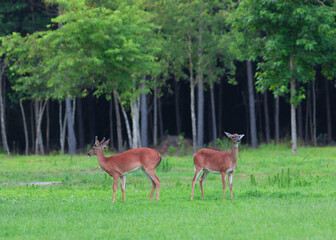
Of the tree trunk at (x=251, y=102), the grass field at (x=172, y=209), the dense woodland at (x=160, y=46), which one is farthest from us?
the tree trunk at (x=251, y=102)

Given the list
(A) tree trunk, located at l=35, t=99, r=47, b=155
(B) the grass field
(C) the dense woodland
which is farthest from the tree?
(A) tree trunk, located at l=35, t=99, r=47, b=155

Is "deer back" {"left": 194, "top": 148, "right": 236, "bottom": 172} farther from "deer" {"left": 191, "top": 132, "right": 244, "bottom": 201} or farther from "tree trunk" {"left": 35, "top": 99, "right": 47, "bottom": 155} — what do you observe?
"tree trunk" {"left": 35, "top": 99, "right": 47, "bottom": 155}

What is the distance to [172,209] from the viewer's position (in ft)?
36.9

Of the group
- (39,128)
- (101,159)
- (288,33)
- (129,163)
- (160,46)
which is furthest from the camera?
(39,128)

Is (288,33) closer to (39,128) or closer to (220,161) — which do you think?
(39,128)

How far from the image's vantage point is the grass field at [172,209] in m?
9.03

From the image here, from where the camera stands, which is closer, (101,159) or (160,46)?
(101,159)

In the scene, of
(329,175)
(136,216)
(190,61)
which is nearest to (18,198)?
(136,216)

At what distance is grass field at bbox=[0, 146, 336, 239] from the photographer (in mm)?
9031

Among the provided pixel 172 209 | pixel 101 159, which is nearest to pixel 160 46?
pixel 101 159

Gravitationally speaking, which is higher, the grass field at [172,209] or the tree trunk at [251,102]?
the tree trunk at [251,102]

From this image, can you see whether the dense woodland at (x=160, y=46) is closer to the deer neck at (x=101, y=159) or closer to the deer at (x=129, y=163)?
the deer neck at (x=101, y=159)

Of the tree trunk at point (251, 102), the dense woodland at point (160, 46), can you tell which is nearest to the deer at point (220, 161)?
the dense woodland at point (160, 46)

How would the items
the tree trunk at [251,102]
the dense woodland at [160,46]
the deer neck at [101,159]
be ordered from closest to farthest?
the deer neck at [101,159]
the dense woodland at [160,46]
the tree trunk at [251,102]
